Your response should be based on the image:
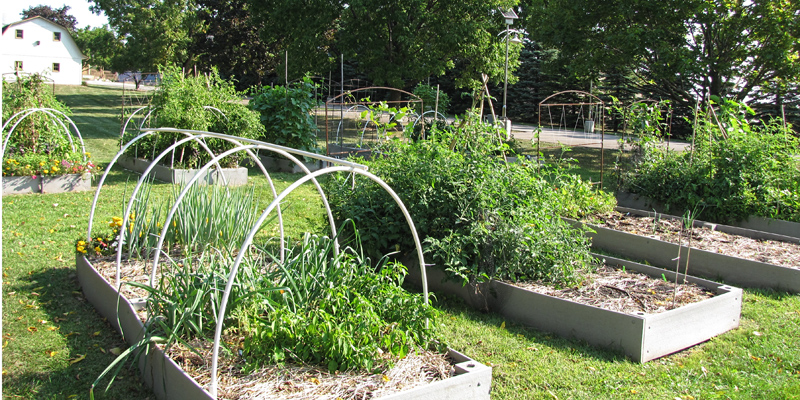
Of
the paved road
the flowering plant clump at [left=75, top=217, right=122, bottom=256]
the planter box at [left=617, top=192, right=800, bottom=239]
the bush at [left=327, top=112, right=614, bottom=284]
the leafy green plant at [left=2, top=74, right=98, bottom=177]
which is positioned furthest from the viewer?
the paved road

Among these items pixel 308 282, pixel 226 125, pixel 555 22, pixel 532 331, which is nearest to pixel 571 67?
pixel 555 22

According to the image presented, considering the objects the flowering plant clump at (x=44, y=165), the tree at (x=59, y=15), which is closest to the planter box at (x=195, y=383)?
the flowering plant clump at (x=44, y=165)

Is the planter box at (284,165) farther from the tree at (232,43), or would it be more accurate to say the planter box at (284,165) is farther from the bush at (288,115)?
the tree at (232,43)

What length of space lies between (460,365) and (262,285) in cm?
139

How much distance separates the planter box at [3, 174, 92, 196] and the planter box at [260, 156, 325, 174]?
11.3ft

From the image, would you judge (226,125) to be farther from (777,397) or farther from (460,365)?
(777,397)

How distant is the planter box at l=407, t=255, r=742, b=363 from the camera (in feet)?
Result: 13.9

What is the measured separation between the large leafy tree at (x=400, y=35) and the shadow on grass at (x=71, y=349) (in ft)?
47.6

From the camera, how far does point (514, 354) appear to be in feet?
13.9

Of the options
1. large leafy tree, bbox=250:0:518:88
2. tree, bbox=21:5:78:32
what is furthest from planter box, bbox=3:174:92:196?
tree, bbox=21:5:78:32

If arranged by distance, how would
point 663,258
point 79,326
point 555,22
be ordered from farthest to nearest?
point 555,22
point 663,258
point 79,326

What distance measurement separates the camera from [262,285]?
388cm

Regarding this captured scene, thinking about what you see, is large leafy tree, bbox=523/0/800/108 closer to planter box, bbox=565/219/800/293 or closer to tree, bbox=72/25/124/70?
planter box, bbox=565/219/800/293

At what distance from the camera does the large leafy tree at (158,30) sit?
100 feet
